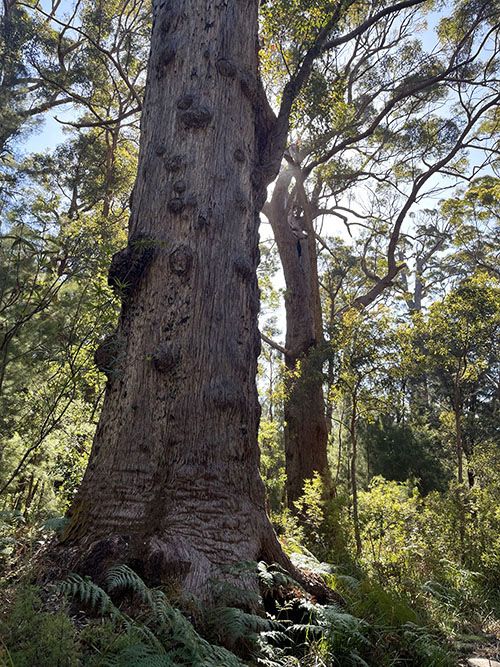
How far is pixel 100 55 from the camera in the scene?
31.1ft

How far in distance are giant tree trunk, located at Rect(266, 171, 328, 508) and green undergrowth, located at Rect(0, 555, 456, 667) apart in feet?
13.7

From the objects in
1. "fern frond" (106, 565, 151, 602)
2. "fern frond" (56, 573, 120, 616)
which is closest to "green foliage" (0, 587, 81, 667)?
"fern frond" (56, 573, 120, 616)

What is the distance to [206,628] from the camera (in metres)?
1.77

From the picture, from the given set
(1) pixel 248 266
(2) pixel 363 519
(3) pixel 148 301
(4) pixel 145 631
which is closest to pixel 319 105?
(1) pixel 248 266

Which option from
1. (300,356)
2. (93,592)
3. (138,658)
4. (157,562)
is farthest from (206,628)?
(300,356)

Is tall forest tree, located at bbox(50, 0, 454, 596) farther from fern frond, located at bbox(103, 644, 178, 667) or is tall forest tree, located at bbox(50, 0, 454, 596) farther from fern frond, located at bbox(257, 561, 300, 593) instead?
fern frond, located at bbox(103, 644, 178, 667)

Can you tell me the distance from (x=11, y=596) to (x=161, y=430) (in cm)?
96

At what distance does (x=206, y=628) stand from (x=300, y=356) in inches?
256

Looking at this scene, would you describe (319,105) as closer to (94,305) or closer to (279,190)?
(94,305)

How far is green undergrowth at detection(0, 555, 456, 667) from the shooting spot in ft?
4.02

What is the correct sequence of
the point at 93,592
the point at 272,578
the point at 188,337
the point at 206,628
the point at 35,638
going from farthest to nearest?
the point at 188,337
the point at 272,578
the point at 206,628
the point at 93,592
the point at 35,638

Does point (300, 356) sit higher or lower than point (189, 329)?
higher

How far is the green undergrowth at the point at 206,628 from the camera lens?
123 centimetres

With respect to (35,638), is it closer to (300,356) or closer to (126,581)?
(126,581)
